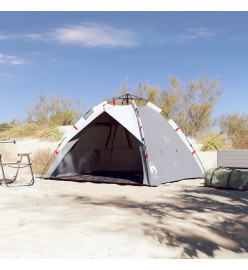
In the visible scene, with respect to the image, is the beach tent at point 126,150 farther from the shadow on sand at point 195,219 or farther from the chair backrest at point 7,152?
the chair backrest at point 7,152

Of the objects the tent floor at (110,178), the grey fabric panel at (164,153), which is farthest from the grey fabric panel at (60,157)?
the grey fabric panel at (164,153)

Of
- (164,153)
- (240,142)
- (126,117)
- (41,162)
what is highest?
(126,117)

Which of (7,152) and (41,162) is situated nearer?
(7,152)

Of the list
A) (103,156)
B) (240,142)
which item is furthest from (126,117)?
(240,142)

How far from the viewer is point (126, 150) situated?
11.0m

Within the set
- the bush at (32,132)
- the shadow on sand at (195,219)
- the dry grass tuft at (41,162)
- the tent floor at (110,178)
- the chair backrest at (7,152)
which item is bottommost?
the shadow on sand at (195,219)

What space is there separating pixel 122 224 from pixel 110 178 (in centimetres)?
502

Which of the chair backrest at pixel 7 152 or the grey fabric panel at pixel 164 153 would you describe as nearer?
the chair backrest at pixel 7 152

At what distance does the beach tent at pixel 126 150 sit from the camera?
8.78m

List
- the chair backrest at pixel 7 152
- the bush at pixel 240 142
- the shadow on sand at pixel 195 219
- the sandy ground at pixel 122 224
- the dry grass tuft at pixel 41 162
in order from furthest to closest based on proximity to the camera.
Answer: the bush at pixel 240 142
the dry grass tuft at pixel 41 162
the chair backrest at pixel 7 152
the shadow on sand at pixel 195 219
the sandy ground at pixel 122 224

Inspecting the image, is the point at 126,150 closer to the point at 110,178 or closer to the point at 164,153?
the point at 110,178

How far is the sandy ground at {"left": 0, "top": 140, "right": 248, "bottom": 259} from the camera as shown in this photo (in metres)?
3.72

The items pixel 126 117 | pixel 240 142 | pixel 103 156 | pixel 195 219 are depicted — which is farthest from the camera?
pixel 240 142

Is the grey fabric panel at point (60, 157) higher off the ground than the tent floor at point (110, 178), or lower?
higher
